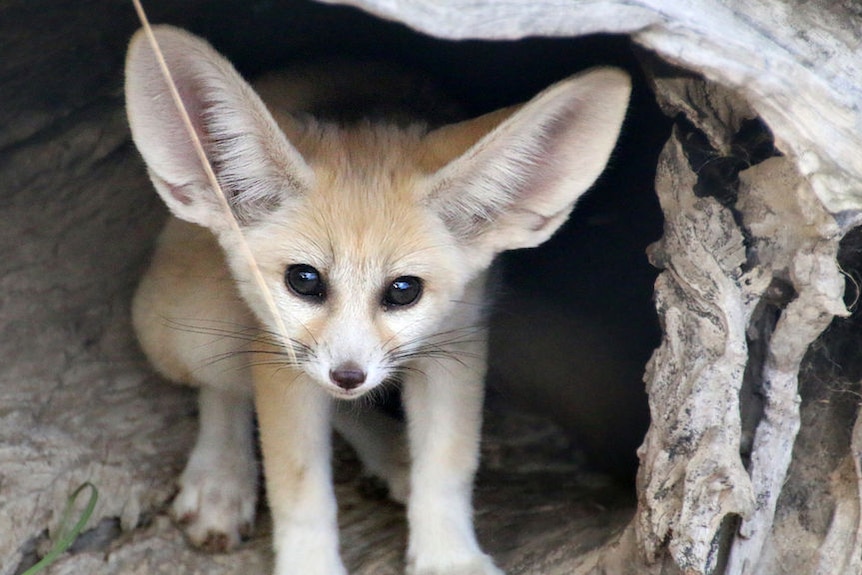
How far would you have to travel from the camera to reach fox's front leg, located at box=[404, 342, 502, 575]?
8.09 ft

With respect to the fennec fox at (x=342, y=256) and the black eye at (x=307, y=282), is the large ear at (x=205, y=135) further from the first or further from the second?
the black eye at (x=307, y=282)

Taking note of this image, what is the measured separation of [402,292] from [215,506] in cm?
92

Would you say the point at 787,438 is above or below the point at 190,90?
below

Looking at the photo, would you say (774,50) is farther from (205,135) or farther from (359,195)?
(205,135)

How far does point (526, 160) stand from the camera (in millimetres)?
2250

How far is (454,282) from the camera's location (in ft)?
7.94

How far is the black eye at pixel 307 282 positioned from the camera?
7.55 ft

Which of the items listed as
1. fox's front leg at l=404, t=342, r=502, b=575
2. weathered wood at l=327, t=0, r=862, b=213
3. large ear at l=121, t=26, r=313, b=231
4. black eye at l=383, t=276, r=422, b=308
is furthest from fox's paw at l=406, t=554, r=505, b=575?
weathered wood at l=327, t=0, r=862, b=213

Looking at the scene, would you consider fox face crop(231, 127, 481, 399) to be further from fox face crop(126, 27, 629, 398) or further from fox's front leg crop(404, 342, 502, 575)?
fox's front leg crop(404, 342, 502, 575)

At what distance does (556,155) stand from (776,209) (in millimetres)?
486

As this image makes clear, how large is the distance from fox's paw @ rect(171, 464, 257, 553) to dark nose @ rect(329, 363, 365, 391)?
867 millimetres

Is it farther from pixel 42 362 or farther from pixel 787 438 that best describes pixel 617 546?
pixel 42 362

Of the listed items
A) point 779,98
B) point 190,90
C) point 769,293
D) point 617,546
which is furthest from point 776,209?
point 190,90

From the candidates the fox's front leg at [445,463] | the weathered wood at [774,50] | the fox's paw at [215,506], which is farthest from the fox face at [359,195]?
the fox's paw at [215,506]
